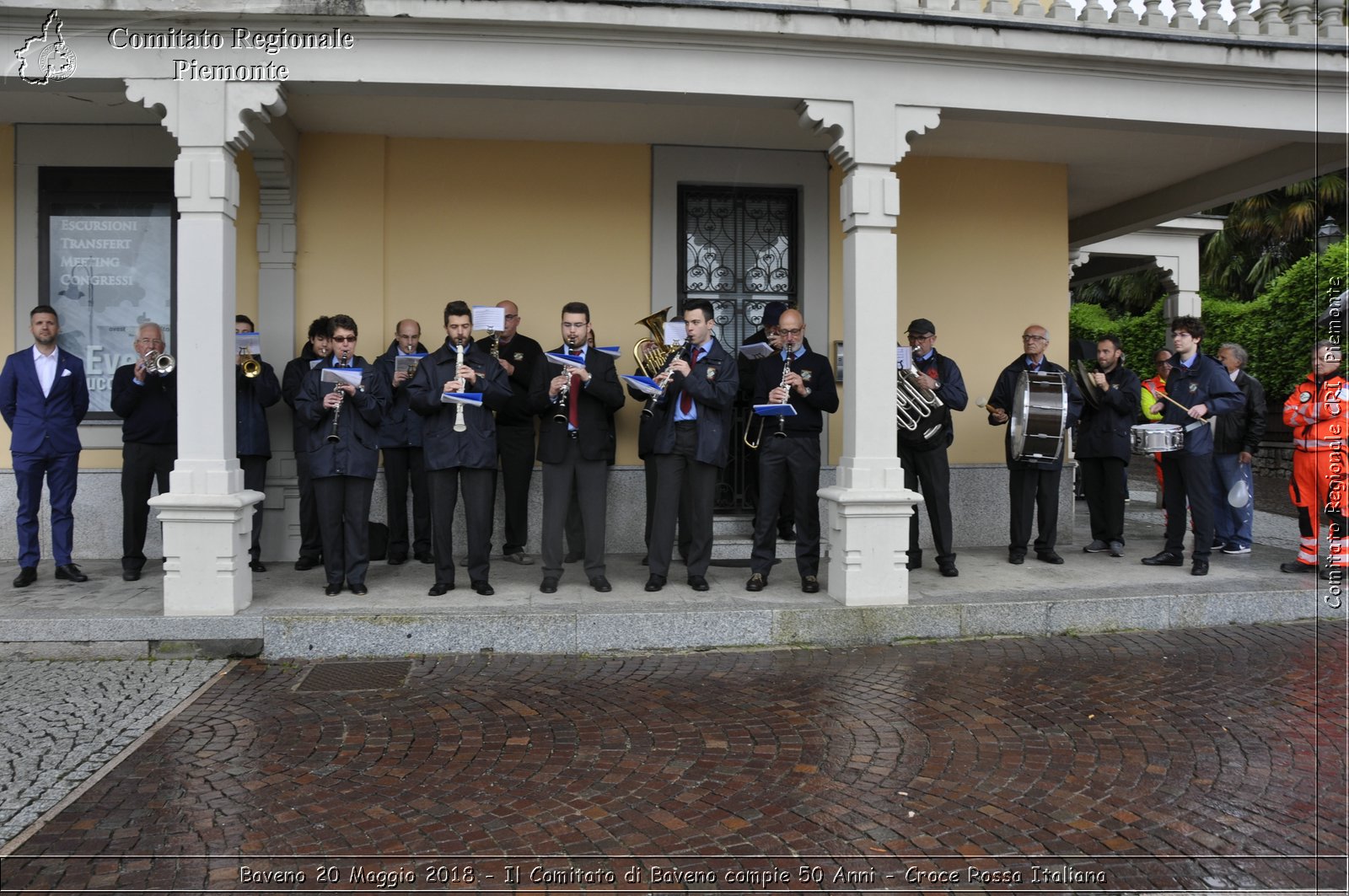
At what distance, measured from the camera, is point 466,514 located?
682 centimetres

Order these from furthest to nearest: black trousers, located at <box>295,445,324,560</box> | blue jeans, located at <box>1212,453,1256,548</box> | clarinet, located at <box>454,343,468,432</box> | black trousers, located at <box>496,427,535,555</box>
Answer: blue jeans, located at <box>1212,453,1256,548</box> < black trousers, located at <box>496,427,535,555</box> < black trousers, located at <box>295,445,324,560</box> < clarinet, located at <box>454,343,468,432</box>

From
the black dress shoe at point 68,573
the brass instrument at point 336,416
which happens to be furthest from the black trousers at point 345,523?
the black dress shoe at point 68,573

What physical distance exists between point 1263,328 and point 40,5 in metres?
17.3

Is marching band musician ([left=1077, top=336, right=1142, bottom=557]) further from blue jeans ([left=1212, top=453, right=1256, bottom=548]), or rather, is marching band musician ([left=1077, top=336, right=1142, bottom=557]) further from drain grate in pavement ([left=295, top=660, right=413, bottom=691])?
drain grate in pavement ([left=295, top=660, right=413, bottom=691])

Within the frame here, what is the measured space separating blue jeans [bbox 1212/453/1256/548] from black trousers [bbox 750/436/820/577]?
4087 mm

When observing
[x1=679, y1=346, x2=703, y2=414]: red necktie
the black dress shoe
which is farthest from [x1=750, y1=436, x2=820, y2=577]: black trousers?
the black dress shoe

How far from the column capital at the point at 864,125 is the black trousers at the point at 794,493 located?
2037mm

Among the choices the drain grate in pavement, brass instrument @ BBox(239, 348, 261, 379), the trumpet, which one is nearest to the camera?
the drain grate in pavement

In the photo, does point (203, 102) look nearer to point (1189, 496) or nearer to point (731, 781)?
point (731, 781)

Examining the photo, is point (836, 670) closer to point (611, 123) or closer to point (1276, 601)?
point (1276, 601)

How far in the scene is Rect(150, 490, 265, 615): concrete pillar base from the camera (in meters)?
6.21

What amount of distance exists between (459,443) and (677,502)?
63.4 inches

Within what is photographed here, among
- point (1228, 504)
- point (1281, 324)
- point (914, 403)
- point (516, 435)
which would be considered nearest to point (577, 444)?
point (516, 435)

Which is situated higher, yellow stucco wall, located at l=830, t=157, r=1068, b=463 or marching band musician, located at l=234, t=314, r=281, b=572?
yellow stucco wall, located at l=830, t=157, r=1068, b=463
